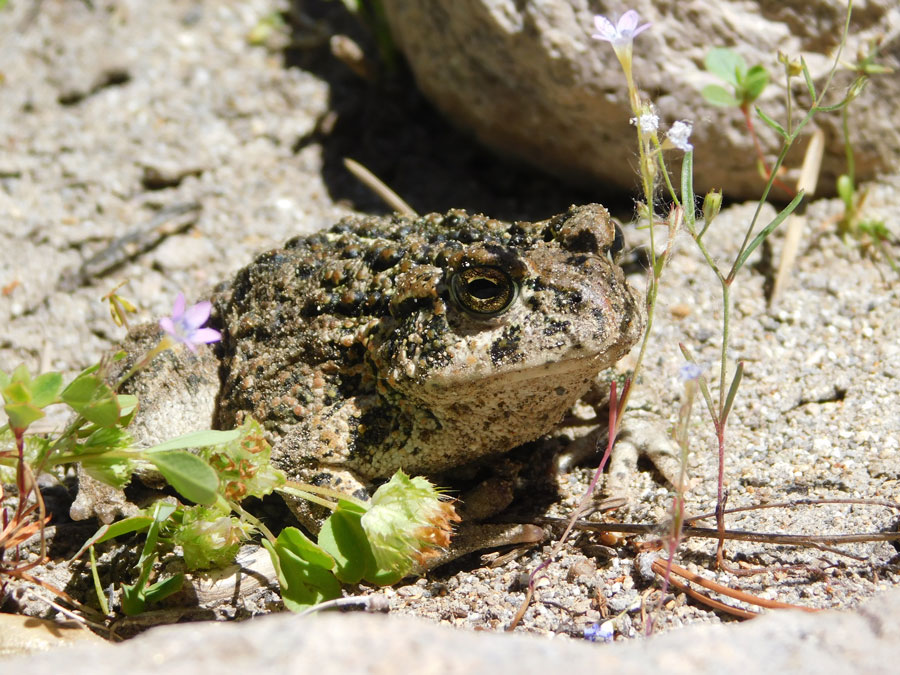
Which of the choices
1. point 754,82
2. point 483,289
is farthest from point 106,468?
point 754,82

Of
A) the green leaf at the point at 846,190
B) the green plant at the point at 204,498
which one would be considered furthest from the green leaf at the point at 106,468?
the green leaf at the point at 846,190

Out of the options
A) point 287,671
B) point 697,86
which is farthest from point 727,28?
point 287,671

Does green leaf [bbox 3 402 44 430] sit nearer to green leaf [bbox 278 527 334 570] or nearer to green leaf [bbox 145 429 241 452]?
green leaf [bbox 145 429 241 452]

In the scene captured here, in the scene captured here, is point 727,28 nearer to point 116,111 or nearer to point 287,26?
point 287,26

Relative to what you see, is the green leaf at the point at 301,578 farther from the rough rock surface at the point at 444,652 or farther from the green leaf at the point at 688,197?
the green leaf at the point at 688,197

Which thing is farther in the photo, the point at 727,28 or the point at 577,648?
the point at 727,28

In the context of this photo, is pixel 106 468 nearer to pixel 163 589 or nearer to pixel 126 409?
pixel 126 409

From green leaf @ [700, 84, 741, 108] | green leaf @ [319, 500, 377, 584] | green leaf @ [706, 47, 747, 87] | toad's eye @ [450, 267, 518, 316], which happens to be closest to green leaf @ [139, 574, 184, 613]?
green leaf @ [319, 500, 377, 584]
